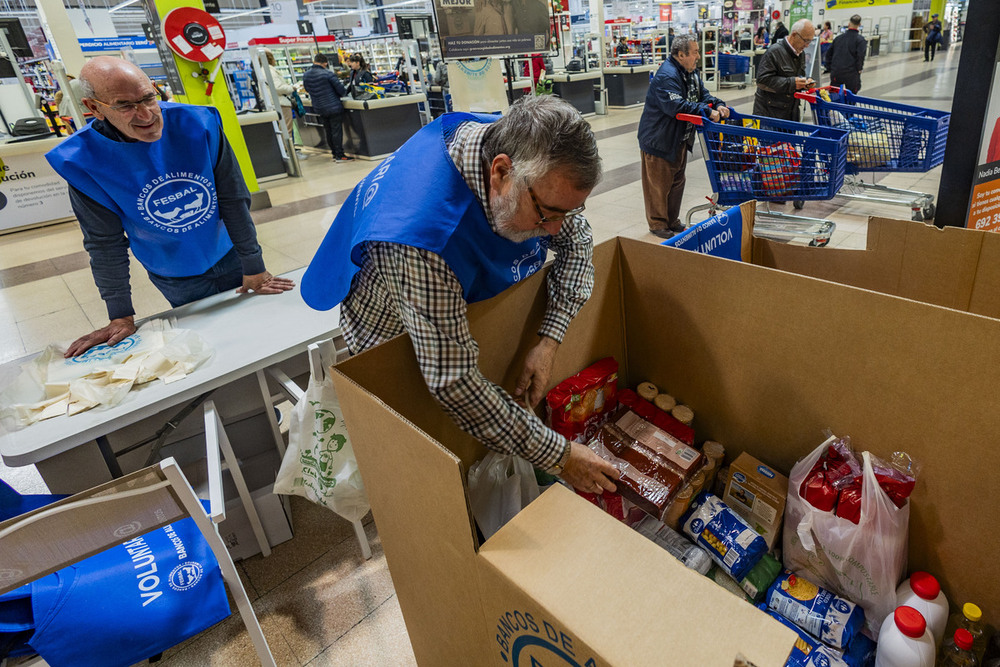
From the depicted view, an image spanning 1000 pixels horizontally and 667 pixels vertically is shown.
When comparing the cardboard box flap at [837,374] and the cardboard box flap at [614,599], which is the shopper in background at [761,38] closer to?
the cardboard box flap at [837,374]

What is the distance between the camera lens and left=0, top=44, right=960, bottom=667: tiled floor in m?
1.68

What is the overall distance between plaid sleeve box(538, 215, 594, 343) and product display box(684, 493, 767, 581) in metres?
0.55

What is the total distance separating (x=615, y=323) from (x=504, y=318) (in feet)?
1.45

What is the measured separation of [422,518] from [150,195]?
160cm

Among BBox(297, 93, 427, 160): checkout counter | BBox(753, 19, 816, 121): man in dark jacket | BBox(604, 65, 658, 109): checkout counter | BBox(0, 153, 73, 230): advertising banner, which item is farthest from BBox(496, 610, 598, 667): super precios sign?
BBox(604, 65, 658, 109): checkout counter

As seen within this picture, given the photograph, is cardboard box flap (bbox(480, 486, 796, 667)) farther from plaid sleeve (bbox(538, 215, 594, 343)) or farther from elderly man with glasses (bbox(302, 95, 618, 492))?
plaid sleeve (bbox(538, 215, 594, 343))

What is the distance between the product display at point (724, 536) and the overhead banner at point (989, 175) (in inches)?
66.4

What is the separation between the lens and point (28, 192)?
22.3 feet

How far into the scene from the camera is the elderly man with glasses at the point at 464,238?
1024 millimetres

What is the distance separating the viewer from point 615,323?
1657mm

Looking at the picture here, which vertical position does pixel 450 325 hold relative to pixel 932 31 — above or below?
above

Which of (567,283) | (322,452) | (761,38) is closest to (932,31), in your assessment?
(761,38)

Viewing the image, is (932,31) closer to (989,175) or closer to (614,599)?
(989,175)

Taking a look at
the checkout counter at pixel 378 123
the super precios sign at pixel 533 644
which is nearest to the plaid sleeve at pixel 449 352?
the super precios sign at pixel 533 644
